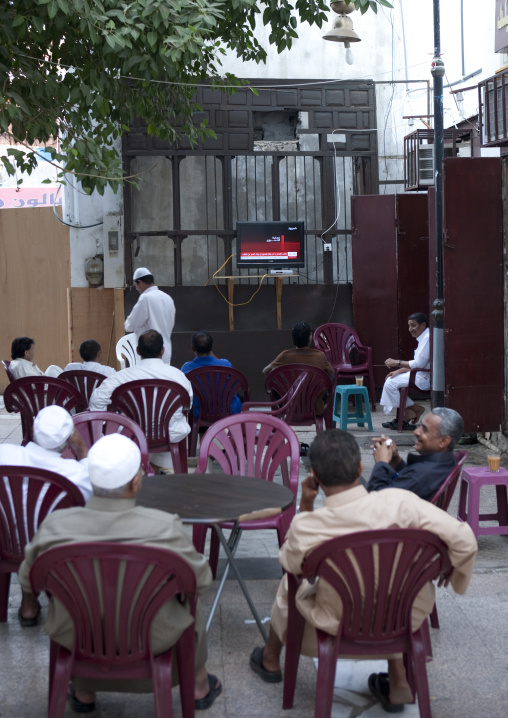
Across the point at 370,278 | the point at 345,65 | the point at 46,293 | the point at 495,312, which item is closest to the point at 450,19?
the point at 345,65

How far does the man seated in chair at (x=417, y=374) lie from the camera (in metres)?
8.62

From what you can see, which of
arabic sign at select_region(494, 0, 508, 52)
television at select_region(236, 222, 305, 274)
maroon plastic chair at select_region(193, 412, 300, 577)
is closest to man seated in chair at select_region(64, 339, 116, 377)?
maroon plastic chair at select_region(193, 412, 300, 577)

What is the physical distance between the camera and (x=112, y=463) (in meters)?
2.74

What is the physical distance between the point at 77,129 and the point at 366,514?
4.50 meters

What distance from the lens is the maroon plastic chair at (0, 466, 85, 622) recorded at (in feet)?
11.2

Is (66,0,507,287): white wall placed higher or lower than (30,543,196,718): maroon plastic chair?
higher

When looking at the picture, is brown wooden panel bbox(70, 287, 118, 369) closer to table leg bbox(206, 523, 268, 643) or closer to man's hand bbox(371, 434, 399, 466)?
table leg bbox(206, 523, 268, 643)

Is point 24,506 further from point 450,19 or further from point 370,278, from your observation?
point 450,19

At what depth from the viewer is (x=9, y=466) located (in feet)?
11.2

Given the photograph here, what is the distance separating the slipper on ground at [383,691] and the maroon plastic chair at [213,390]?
3519mm

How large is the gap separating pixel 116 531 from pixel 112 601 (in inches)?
8.7

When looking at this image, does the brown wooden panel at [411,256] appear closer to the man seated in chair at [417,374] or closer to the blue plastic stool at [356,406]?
the man seated in chair at [417,374]

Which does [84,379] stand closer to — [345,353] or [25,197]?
[345,353]

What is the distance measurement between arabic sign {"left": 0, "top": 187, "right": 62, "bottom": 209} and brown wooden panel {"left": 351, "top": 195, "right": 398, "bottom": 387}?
16.4 feet
